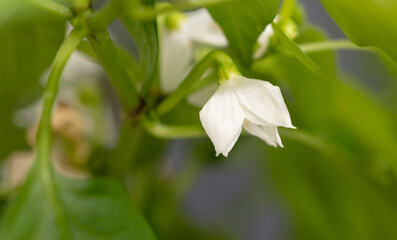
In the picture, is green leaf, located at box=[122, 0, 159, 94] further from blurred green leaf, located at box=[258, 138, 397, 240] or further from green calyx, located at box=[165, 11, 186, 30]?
blurred green leaf, located at box=[258, 138, 397, 240]

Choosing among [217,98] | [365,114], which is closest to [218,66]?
[217,98]

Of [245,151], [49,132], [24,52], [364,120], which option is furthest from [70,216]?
[245,151]

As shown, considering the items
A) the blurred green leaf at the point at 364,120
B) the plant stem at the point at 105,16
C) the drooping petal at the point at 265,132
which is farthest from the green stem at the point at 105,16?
the blurred green leaf at the point at 364,120

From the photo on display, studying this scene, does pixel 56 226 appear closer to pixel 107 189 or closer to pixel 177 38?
pixel 107 189

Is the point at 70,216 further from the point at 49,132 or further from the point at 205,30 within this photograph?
the point at 205,30

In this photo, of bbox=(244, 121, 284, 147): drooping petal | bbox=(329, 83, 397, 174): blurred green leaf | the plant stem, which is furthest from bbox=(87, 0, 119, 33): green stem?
bbox=(329, 83, 397, 174): blurred green leaf

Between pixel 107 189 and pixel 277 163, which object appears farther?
pixel 277 163
